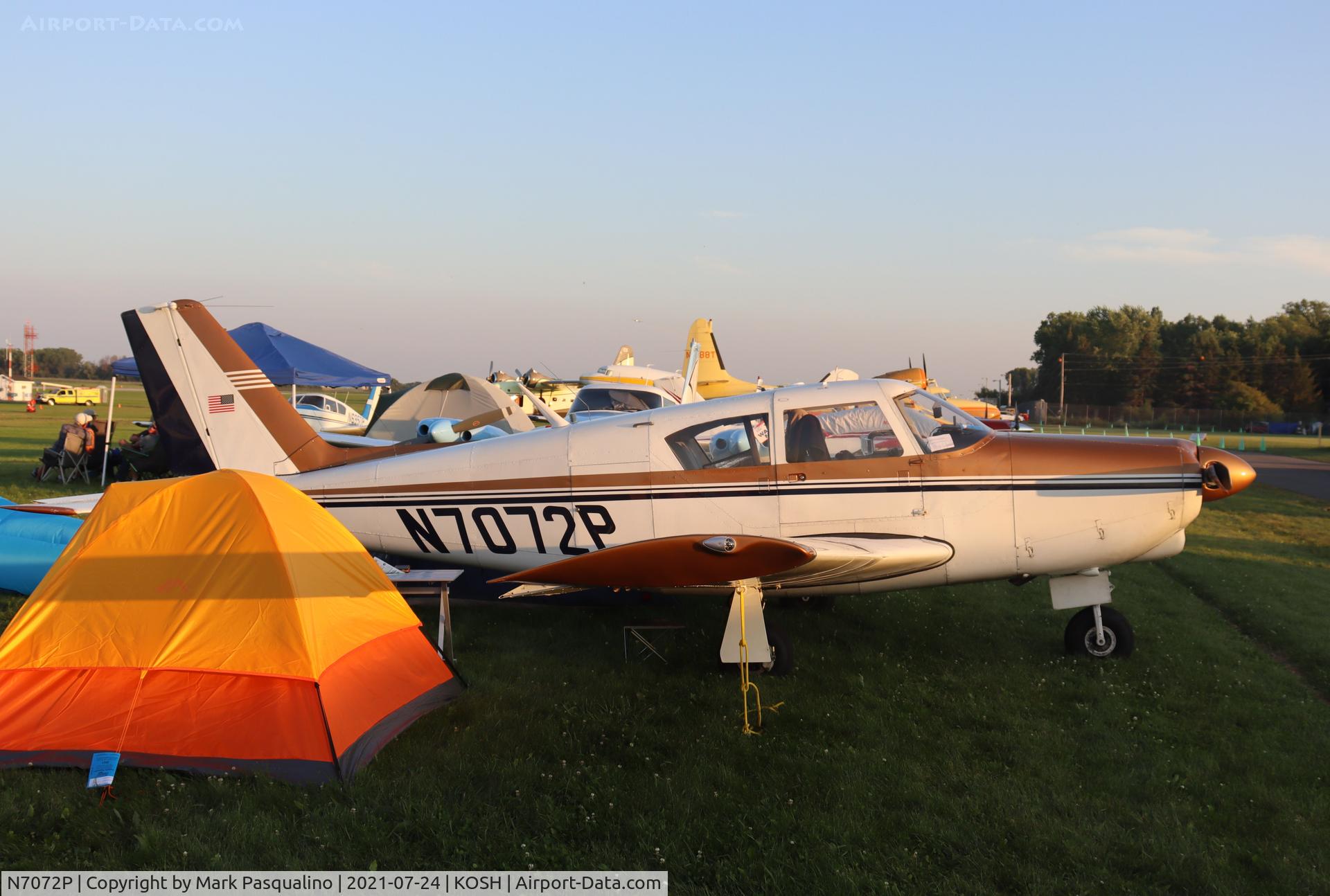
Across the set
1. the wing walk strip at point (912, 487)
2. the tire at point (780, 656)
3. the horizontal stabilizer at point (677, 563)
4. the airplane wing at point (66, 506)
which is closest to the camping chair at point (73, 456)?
the airplane wing at point (66, 506)

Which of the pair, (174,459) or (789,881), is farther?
(174,459)

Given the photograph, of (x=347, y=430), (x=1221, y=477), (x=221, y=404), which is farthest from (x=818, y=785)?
(x=347, y=430)

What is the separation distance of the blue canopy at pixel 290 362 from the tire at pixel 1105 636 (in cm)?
1591

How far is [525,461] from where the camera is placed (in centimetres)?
655

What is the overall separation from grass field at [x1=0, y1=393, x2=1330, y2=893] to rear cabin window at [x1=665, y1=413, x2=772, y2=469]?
61.9 inches

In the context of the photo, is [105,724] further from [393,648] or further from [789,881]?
[789,881]

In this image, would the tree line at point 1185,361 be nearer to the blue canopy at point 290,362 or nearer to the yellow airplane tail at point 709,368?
the yellow airplane tail at point 709,368

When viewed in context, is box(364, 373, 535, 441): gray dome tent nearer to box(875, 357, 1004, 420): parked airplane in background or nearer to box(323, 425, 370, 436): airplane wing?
box(323, 425, 370, 436): airplane wing


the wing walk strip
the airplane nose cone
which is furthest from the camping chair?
the airplane nose cone

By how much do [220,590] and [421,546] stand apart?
2.17m

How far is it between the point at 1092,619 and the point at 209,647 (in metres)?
6.26

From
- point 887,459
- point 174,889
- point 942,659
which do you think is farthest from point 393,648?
point 942,659

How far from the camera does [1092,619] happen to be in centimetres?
655

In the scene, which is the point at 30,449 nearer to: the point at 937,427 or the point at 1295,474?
the point at 937,427
